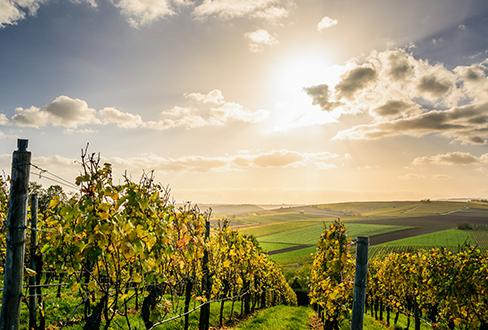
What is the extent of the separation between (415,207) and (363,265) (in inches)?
8441

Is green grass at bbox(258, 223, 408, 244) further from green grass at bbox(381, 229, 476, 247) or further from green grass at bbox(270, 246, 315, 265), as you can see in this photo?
green grass at bbox(270, 246, 315, 265)

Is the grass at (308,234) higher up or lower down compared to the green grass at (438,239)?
lower down

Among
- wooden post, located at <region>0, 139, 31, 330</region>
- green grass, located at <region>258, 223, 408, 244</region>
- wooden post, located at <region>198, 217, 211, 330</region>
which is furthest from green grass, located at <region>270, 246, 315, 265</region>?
wooden post, located at <region>0, 139, 31, 330</region>

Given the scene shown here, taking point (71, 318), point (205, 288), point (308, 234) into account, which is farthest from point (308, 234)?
point (71, 318)

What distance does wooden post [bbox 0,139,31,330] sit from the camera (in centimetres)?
465

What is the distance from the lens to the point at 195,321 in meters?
18.0

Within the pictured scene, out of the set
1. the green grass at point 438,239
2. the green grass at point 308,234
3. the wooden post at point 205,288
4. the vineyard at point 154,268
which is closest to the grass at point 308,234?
the green grass at point 308,234

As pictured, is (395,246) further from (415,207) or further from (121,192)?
(415,207)

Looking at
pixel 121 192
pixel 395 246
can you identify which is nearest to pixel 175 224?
pixel 121 192

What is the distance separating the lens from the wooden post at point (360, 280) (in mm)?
6113

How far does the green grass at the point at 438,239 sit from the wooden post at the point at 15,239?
91.4m

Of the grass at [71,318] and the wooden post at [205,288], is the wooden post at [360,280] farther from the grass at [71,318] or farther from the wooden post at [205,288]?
the wooden post at [205,288]

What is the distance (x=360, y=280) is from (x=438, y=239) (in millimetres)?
98575

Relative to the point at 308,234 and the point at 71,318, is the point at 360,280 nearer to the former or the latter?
the point at 71,318
